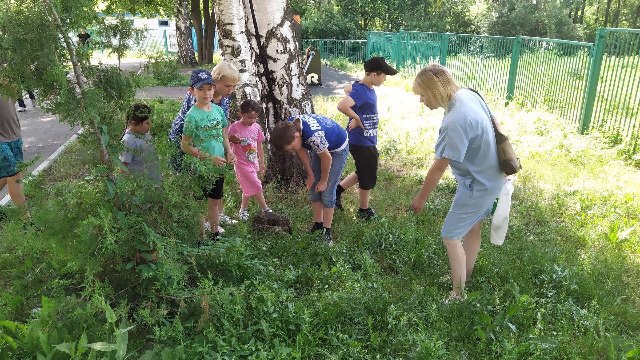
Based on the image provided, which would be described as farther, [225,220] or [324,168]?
[225,220]

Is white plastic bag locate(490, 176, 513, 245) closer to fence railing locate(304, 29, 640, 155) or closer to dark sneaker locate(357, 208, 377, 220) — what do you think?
dark sneaker locate(357, 208, 377, 220)

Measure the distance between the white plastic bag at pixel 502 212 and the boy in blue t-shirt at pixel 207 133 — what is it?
6.33 feet

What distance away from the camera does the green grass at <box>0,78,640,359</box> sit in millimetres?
2816

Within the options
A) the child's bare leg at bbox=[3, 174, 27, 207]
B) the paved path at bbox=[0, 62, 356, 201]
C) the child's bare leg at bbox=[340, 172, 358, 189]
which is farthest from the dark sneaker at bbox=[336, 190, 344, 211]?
the child's bare leg at bbox=[3, 174, 27, 207]

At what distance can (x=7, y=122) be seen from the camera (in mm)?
4367

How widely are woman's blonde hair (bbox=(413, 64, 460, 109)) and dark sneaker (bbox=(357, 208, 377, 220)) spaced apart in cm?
196

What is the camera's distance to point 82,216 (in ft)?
9.54

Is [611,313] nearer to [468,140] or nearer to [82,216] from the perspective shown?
[468,140]

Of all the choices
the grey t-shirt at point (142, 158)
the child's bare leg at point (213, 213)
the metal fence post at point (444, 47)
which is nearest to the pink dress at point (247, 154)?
the child's bare leg at point (213, 213)

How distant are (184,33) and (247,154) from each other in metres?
18.6

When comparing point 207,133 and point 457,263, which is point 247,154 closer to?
point 207,133

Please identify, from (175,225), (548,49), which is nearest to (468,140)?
(175,225)

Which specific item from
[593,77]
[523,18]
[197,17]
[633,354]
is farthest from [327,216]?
[523,18]

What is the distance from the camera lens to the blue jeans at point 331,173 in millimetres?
4168
